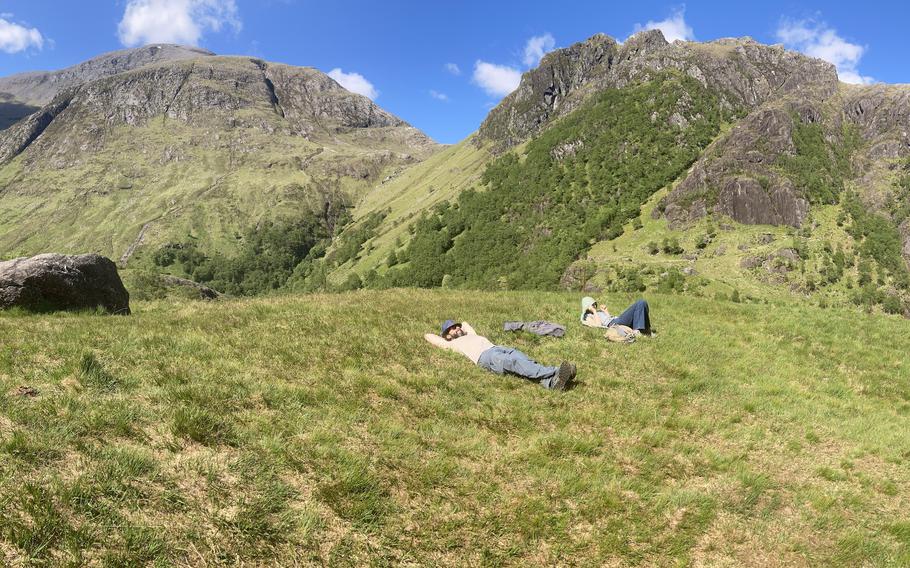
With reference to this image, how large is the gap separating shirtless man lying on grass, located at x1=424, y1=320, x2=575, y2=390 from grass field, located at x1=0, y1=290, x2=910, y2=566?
40 cm

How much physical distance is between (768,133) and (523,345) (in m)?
199

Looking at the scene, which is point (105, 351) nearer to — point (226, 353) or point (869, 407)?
point (226, 353)

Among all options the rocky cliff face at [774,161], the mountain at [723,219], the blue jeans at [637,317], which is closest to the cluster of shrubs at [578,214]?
the mountain at [723,219]

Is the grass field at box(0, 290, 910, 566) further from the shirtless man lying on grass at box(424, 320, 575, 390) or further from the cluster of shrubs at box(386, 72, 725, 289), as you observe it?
the cluster of shrubs at box(386, 72, 725, 289)

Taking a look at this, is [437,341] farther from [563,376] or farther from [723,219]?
[723,219]

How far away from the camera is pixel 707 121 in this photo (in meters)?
197

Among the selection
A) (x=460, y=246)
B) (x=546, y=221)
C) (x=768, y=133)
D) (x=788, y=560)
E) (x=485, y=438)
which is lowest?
(x=788, y=560)

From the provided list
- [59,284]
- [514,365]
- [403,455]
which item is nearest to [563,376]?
[514,365]

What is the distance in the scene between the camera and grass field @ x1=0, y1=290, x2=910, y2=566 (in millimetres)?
5516

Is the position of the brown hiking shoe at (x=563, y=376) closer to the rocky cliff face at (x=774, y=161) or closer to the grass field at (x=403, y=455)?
the grass field at (x=403, y=455)

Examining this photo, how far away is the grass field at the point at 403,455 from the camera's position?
552 centimetres

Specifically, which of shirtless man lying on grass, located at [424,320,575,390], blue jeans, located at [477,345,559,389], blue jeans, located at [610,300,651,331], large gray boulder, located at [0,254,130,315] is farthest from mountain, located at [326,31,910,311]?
large gray boulder, located at [0,254,130,315]

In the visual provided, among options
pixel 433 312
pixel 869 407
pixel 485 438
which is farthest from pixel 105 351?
pixel 869 407

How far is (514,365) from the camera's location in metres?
12.1
